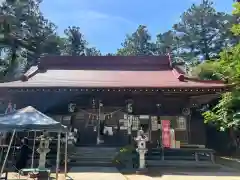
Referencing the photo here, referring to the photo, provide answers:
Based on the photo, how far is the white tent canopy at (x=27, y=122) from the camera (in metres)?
6.36

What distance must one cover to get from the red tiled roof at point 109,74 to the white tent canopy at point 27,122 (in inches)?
199

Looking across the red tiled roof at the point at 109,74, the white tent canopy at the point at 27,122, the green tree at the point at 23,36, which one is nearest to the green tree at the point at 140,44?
the green tree at the point at 23,36

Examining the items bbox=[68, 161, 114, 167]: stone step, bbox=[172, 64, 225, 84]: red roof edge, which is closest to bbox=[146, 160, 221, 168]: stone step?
bbox=[68, 161, 114, 167]: stone step

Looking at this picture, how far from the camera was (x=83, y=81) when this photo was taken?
1350 cm

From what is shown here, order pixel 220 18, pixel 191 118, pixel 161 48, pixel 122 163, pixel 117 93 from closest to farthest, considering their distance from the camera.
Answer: pixel 122 163, pixel 117 93, pixel 191 118, pixel 220 18, pixel 161 48

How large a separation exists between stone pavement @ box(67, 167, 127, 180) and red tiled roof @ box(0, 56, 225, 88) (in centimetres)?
370

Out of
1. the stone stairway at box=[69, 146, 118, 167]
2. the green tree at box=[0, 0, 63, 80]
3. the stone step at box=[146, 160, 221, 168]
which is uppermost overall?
the green tree at box=[0, 0, 63, 80]

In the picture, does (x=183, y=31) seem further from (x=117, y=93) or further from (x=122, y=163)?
(x=122, y=163)

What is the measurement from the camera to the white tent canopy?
636 centimetres

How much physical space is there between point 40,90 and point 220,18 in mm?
26567

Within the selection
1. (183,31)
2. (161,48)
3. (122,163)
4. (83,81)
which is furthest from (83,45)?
(122,163)

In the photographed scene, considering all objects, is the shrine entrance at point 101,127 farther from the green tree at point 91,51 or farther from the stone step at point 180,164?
the green tree at point 91,51

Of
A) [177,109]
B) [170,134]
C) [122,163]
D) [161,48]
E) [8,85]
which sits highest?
[161,48]

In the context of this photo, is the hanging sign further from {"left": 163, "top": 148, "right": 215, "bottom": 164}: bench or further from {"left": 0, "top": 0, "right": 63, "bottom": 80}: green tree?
{"left": 0, "top": 0, "right": 63, "bottom": 80}: green tree
